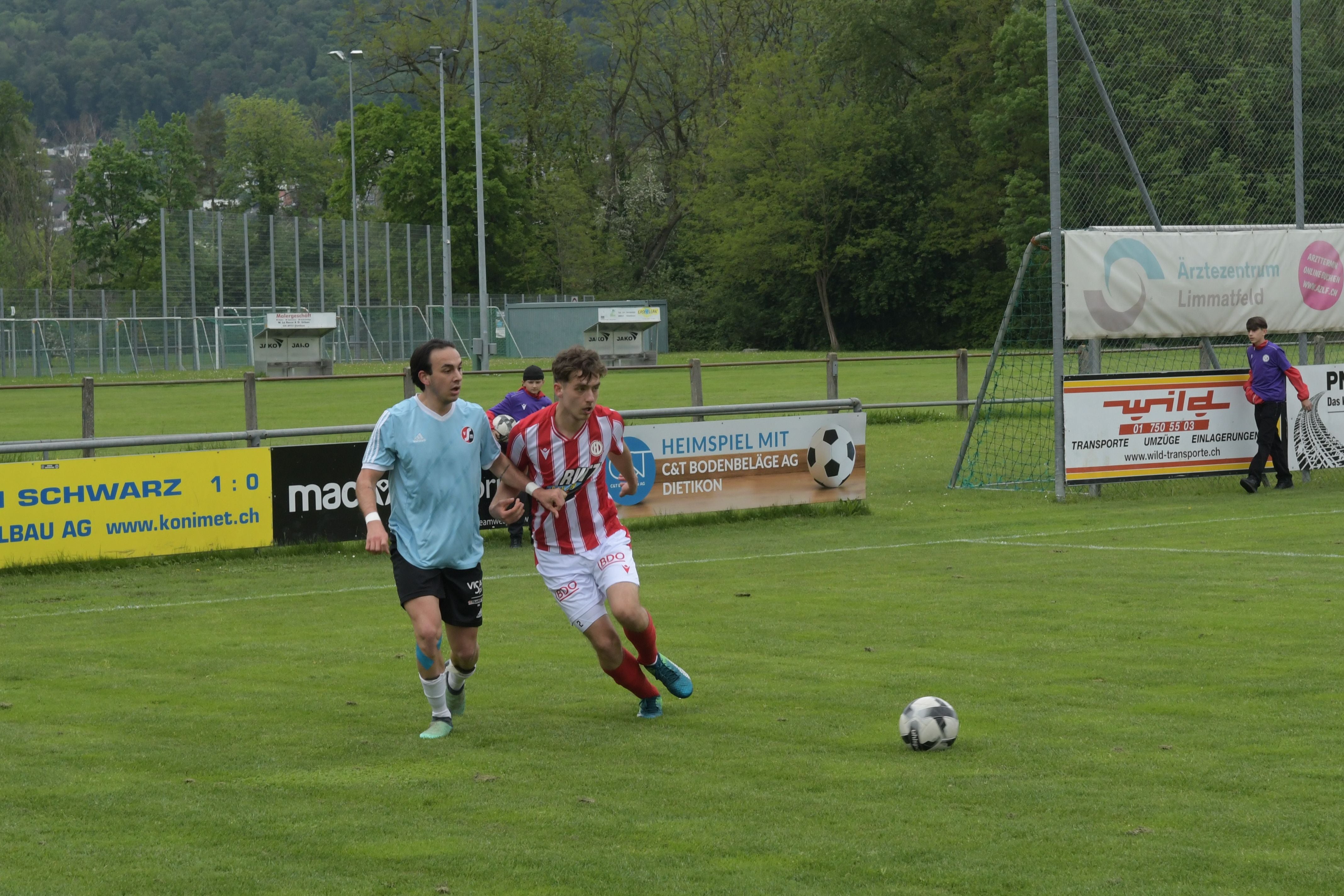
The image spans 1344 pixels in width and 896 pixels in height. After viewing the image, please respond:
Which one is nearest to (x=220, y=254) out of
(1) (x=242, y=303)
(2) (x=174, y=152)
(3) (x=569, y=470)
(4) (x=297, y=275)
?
(1) (x=242, y=303)

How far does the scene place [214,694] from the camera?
8938 millimetres

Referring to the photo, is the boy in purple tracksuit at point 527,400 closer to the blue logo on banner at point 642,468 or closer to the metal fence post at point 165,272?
A: the blue logo on banner at point 642,468

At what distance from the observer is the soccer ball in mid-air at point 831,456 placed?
59.1ft

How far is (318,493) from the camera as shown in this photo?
15539 mm

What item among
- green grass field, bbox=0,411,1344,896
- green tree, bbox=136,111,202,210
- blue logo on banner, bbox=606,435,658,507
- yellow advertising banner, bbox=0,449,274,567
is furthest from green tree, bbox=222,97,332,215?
green grass field, bbox=0,411,1344,896

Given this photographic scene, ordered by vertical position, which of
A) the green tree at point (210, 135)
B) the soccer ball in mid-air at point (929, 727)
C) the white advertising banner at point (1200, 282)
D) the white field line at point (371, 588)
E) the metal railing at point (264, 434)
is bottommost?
the white field line at point (371, 588)

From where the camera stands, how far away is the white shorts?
8062 mm

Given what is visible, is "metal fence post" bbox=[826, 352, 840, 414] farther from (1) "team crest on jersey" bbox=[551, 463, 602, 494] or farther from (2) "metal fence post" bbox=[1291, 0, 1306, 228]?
(1) "team crest on jersey" bbox=[551, 463, 602, 494]

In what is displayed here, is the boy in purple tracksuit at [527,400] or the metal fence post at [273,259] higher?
the metal fence post at [273,259]

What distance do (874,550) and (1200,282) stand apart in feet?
24.8

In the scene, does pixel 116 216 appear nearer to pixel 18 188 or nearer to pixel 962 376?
pixel 18 188

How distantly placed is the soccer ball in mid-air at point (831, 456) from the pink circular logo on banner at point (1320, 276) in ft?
23.0

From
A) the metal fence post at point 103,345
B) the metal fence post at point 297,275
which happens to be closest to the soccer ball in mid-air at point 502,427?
the metal fence post at point 103,345

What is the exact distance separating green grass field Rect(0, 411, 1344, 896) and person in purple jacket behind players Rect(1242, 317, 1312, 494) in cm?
568
